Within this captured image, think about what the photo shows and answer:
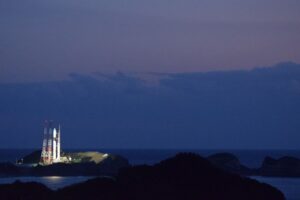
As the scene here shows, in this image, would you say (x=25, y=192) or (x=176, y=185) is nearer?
(x=176, y=185)

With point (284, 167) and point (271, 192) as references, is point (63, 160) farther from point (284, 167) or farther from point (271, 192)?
point (271, 192)

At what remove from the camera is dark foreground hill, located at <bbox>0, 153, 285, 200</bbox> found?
5953 centimetres

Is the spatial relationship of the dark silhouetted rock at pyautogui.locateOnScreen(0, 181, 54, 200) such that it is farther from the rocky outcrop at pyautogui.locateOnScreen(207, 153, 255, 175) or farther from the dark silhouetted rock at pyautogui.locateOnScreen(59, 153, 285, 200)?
the rocky outcrop at pyautogui.locateOnScreen(207, 153, 255, 175)

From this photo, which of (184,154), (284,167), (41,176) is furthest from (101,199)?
(284,167)

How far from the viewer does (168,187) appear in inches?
2372

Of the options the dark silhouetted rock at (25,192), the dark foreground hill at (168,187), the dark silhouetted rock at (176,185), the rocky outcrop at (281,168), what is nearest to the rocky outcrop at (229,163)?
the rocky outcrop at (281,168)

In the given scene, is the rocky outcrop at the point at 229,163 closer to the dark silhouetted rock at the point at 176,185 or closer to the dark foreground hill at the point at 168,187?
the dark foreground hill at the point at 168,187

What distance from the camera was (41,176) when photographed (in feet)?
446

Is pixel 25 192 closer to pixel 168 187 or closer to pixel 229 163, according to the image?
pixel 168 187

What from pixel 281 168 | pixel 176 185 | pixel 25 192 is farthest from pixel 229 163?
pixel 25 192

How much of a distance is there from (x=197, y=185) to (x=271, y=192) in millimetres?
6087

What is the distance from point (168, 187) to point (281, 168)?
98.6 m

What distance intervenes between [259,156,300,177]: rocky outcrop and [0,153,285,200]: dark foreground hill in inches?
3561

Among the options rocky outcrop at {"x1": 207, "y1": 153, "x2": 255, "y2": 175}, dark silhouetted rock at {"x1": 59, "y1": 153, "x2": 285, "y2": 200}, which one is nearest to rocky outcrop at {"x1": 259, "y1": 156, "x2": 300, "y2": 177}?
rocky outcrop at {"x1": 207, "y1": 153, "x2": 255, "y2": 175}
